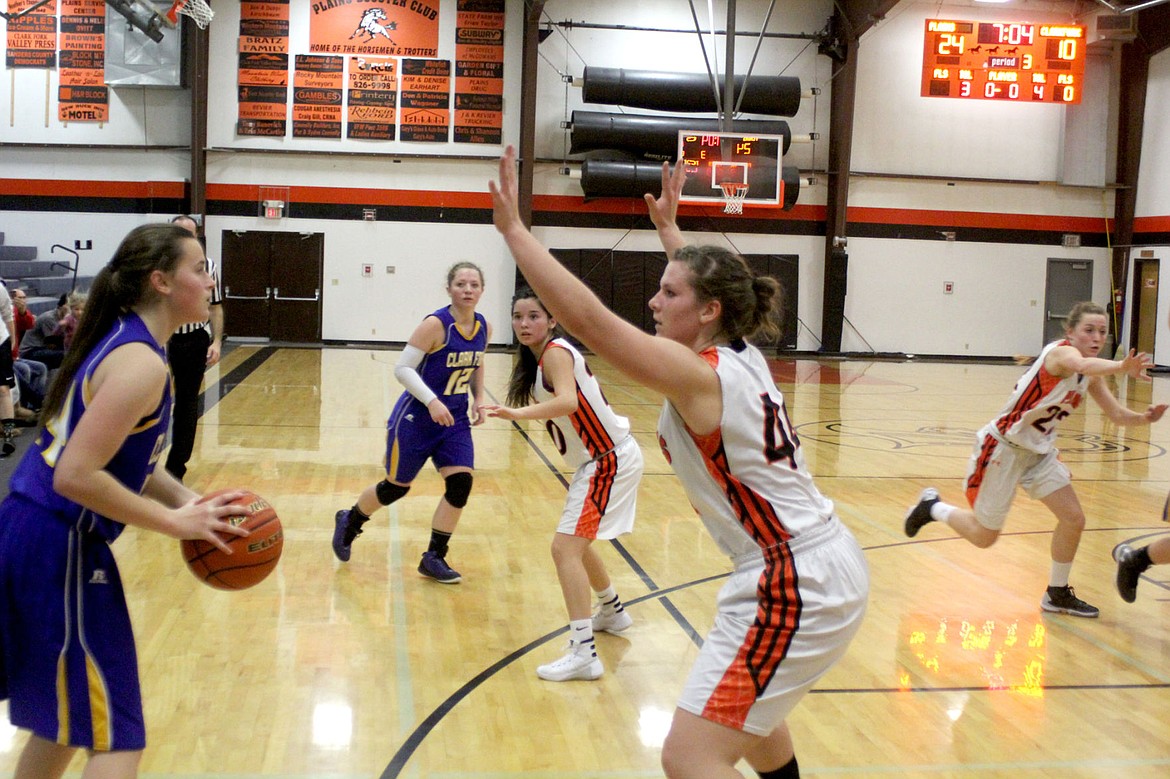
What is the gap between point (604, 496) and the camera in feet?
14.1

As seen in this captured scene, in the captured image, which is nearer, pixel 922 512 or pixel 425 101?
pixel 922 512

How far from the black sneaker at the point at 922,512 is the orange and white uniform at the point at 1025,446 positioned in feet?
0.73

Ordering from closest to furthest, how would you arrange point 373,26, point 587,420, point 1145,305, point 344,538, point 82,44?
point 587,420, point 344,538, point 82,44, point 373,26, point 1145,305

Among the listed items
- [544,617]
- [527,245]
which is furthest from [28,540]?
[544,617]

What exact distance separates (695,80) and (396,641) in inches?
640

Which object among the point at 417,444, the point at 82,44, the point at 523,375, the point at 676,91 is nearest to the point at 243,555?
the point at 523,375

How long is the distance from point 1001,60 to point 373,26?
10.7 metres

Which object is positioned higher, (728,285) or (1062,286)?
(1062,286)

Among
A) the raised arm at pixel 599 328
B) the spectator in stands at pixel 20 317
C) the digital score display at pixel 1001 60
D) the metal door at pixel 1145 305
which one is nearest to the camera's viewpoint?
the raised arm at pixel 599 328

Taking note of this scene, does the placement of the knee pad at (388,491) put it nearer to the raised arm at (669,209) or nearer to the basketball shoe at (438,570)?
the basketball shoe at (438,570)

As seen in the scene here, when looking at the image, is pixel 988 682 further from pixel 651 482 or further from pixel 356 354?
pixel 356 354

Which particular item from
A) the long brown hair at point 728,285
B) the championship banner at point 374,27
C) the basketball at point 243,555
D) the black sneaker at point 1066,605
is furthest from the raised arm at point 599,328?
the championship banner at point 374,27

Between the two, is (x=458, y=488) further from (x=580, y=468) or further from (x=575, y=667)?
(x=575, y=667)

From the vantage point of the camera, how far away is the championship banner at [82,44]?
62.4ft
